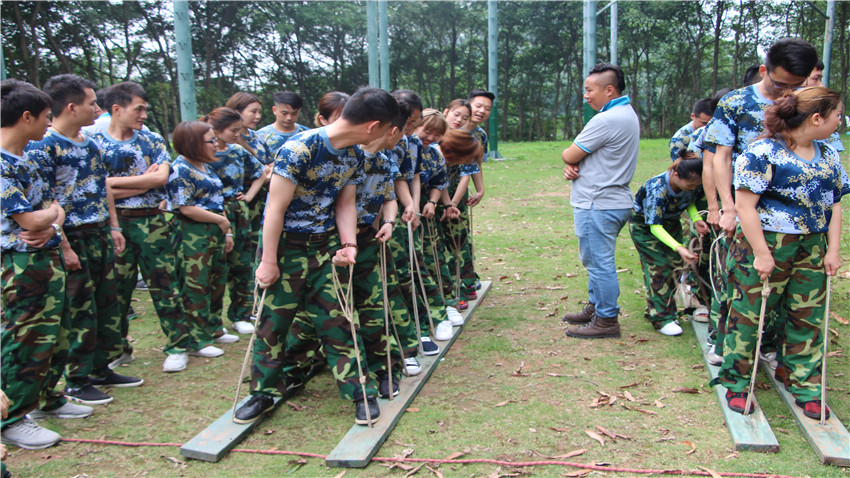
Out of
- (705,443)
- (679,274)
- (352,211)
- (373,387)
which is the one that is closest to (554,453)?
(705,443)

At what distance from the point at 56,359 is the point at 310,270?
1692 millimetres

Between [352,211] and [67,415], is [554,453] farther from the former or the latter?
[67,415]

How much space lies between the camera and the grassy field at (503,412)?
327 cm

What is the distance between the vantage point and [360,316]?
158 inches

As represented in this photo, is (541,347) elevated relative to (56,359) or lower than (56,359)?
lower

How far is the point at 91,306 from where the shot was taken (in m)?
4.13

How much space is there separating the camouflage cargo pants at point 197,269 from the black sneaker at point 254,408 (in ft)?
4.68

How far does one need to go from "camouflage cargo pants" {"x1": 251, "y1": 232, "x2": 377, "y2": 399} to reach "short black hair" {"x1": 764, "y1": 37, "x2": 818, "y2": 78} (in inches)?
113

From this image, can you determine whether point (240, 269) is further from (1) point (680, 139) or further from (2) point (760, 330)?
(1) point (680, 139)

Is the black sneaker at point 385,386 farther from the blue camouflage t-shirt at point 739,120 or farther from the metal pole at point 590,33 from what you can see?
the metal pole at point 590,33

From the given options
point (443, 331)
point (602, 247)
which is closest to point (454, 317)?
point (443, 331)

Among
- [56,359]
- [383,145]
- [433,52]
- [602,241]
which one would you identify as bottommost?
[56,359]

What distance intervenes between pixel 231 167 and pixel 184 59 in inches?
71.3

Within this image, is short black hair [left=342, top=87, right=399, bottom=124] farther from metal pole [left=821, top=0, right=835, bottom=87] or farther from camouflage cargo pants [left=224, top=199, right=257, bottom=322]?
metal pole [left=821, top=0, right=835, bottom=87]
